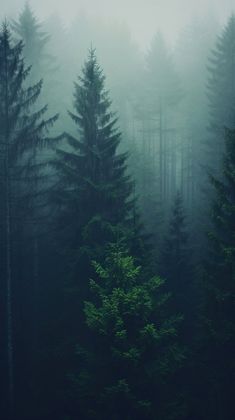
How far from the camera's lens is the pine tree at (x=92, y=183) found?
15.2 m

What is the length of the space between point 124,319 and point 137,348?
1069 mm

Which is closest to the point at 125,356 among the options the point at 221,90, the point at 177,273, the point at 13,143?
the point at 177,273

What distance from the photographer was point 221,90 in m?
28.5

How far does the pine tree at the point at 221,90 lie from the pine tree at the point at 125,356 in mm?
17985

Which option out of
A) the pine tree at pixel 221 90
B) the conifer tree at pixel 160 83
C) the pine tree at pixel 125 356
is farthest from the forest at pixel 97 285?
the conifer tree at pixel 160 83

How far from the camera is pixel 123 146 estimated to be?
27797 millimetres

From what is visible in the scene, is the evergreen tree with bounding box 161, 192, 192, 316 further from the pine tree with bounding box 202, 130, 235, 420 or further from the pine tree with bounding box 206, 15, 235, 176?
the pine tree with bounding box 206, 15, 235, 176

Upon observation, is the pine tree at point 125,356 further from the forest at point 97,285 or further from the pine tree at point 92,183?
the pine tree at point 92,183

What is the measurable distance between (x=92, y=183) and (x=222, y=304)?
751 centimetres

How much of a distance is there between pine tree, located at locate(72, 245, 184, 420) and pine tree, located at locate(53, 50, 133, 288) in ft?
11.9

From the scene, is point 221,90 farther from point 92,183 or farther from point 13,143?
point 13,143

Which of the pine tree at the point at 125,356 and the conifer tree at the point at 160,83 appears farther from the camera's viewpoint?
the conifer tree at the point at 160,83

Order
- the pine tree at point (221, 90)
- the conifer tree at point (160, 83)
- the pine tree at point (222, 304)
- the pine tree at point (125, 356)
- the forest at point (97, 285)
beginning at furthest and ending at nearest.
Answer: the conifer tree at point (160, 83) → the pine tree at point (221, 90) → the pine tree at point (222, 304) → the forest at point (97, 285) → the pine tree at point (125, 356)

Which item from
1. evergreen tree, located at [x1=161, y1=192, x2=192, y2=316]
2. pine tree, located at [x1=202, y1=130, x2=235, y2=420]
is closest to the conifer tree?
evergreen tree, located at [x1=161, y1=192, x2=192, y2=316]
